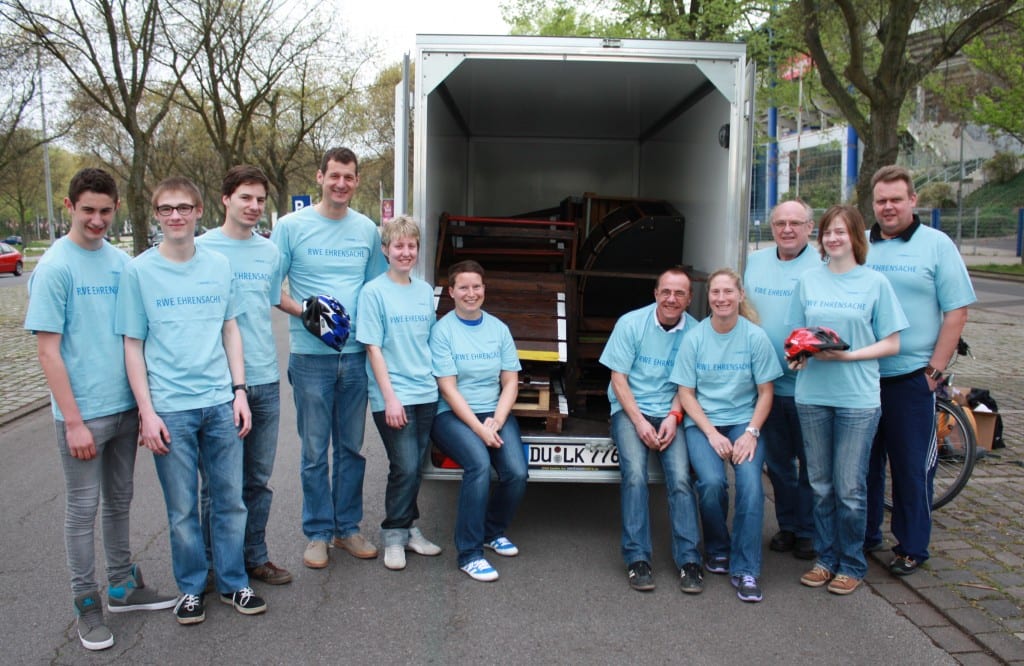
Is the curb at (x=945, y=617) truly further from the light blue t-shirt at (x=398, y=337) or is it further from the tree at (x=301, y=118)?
the tree at (x=301, y=118)

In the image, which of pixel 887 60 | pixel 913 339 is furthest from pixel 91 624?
pixel 887 60

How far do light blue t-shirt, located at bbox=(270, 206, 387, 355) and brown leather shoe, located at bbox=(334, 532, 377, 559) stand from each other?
1.03 m

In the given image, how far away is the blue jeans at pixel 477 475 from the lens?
434 centimetres

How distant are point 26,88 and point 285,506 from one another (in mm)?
20984

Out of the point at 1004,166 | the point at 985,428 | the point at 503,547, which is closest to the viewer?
the point at 503,547

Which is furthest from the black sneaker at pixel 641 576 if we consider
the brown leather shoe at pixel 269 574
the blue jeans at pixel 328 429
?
the brown leather shoe at pixel 269 574

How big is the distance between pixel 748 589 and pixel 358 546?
6.55 ft

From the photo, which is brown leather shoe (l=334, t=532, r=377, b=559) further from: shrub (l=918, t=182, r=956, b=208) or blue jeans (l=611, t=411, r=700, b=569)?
shrub (l=918, t=182, r=956, b=208)

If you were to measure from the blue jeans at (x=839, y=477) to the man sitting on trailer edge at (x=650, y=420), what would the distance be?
62 centimetres

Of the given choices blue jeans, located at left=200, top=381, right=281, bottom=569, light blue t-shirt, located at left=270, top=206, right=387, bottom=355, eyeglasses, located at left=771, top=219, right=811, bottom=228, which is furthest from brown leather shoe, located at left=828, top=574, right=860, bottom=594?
blue jeans, located at left=200, top=381, right=281, bottom=569

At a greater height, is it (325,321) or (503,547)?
(325,321)

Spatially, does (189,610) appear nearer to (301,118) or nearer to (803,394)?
(803,394)

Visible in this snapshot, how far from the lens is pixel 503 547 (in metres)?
4.62

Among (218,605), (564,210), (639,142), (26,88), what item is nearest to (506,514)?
(218,605)
